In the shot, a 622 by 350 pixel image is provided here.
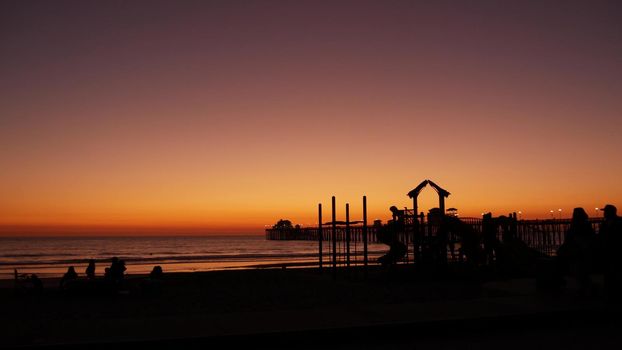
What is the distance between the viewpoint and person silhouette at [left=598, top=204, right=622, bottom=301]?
30.7 ft

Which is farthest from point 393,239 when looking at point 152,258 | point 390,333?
point 152,258

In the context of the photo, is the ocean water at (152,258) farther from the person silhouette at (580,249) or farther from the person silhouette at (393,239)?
the person silhouette at (580,249)

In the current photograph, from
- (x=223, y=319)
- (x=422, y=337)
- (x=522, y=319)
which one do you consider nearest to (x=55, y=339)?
(x=223, y=319)

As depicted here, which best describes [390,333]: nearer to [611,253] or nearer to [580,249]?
[611,253]

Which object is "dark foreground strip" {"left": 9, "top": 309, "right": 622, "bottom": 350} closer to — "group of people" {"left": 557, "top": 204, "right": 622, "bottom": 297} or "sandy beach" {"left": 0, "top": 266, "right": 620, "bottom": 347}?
"sandy beach" {"left": 0, "top": 266, "right": 620, "bottom": 347}

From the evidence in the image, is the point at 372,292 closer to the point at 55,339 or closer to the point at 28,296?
the point at 55,339

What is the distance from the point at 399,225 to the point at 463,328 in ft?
34.3

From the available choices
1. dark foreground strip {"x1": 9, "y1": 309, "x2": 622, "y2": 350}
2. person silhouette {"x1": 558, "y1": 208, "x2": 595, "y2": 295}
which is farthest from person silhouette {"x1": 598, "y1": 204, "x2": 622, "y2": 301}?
dark foreground strip {"x1": 9, "y1": 309, "x2": 622, "y2": 350}

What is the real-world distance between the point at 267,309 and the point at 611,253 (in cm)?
658

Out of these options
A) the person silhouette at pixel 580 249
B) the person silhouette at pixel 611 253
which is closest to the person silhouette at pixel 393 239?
the person silhouette at pixel 580 249

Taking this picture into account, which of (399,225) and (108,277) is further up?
(399,225)

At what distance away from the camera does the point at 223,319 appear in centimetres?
817

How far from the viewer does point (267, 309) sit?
10.8 metres

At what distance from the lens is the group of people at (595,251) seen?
9.48 metres
